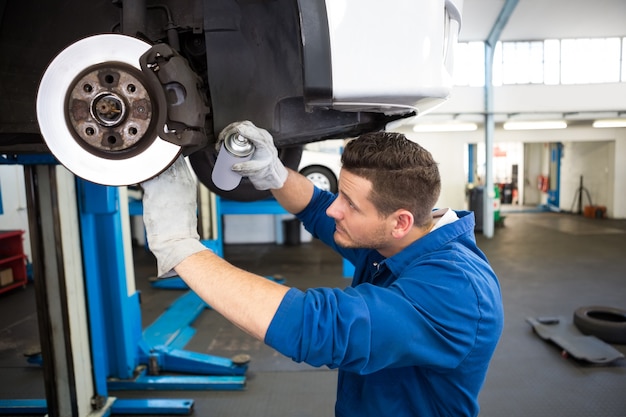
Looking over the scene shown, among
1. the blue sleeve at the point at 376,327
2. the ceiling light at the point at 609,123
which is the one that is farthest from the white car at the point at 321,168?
the ceiling light at the point at 609,123

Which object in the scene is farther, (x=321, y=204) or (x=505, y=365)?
(x=505, y=365)

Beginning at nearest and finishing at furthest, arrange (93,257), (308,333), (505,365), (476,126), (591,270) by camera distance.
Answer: (308,333), (93,257), (505,365), (591,270), (476,126)

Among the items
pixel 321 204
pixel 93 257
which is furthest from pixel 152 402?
pixel 321 204

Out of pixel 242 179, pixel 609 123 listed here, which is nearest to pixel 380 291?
pixel 242 179

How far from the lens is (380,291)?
82 centimetres

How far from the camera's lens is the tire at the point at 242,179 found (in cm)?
153

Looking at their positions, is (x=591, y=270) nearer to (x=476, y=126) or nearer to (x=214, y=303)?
(x=476, y=126)

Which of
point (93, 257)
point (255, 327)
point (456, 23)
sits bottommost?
point (93, 257)

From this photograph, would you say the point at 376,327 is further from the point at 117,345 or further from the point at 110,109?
the point at 117,345

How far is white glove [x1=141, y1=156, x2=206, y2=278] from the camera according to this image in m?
0.90

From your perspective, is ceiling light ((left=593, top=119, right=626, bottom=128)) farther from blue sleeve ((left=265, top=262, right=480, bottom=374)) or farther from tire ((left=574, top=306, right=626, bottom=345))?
blue sleeve ((left=265, top=262, right=480, bottom=374))

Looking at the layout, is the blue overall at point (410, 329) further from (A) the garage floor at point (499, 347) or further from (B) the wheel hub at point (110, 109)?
(A) the garage floor at point (499, 347)

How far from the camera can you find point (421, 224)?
108cm

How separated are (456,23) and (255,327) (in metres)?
0.96
